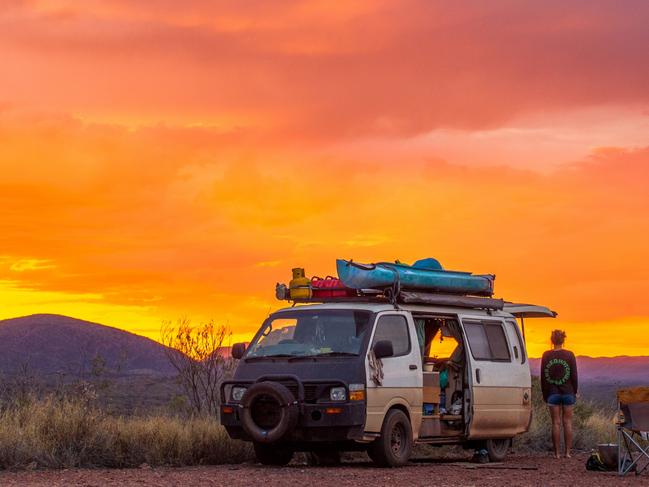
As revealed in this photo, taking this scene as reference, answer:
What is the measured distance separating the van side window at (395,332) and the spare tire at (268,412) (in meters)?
1.63

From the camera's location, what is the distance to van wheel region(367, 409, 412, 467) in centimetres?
1731

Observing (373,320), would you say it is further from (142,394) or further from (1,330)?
(1,330)

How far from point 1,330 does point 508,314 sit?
4037 inches

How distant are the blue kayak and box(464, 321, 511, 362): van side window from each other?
1.99ft

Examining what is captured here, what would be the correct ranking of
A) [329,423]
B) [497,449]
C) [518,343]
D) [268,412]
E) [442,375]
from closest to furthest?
[329,423]
[268,412]
[442,375]
[497,449]
[518,343]

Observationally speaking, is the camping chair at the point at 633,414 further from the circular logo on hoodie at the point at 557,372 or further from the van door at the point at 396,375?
the van door at the point at 396,375

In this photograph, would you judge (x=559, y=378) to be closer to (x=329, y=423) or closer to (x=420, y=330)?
(x=420, y=330)

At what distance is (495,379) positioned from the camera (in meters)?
20.0

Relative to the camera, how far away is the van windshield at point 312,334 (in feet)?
57.1

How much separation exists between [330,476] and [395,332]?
276 centimetres

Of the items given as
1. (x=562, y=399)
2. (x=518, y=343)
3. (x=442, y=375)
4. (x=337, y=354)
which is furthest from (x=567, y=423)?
(x=337, y=354)

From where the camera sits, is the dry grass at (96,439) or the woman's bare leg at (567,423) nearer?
the dry grass at (96,439)

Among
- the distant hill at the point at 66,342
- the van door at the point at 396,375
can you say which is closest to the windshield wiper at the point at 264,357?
the van door at the point at 396,375

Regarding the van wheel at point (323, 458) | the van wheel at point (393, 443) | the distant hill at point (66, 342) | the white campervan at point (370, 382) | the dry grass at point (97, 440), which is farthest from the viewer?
the distant hill at point (66, 342)
